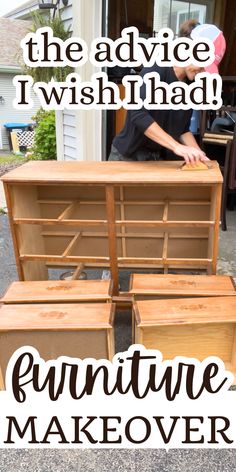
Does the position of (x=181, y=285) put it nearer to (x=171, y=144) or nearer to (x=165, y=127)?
(x=171, y=144)

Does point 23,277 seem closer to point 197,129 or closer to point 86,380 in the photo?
point 86,380

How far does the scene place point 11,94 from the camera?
1312cm

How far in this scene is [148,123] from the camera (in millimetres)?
1781

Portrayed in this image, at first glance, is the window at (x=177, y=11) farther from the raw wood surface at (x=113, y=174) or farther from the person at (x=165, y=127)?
the raw wood surface at (x=113, y=174)

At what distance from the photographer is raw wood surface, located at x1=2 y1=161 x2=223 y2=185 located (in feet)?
5.41

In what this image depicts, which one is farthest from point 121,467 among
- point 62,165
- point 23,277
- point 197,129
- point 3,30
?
point 3,30

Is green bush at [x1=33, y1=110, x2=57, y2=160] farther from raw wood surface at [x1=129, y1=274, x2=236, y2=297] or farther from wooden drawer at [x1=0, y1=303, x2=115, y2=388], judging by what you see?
wooden drawer at [x1=0, y1=303, x2=115, y2=388]

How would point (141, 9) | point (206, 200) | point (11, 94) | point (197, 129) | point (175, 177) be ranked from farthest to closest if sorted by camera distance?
point (11, 94) → point (141, 9) → point (197, 129) → point (206, 200) → point (175, 177)

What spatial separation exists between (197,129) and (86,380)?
109 inches

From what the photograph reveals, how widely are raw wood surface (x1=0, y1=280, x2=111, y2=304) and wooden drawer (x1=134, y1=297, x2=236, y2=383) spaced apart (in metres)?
0.20

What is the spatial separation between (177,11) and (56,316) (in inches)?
197

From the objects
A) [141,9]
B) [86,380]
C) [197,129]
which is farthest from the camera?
[141,9]

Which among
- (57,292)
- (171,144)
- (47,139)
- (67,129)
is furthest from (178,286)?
(47,139)

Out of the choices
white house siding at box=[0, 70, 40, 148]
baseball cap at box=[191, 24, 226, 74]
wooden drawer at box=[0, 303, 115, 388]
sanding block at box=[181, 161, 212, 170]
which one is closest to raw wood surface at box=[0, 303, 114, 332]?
wooden drawer at box=[0, 303, 115, 388]
